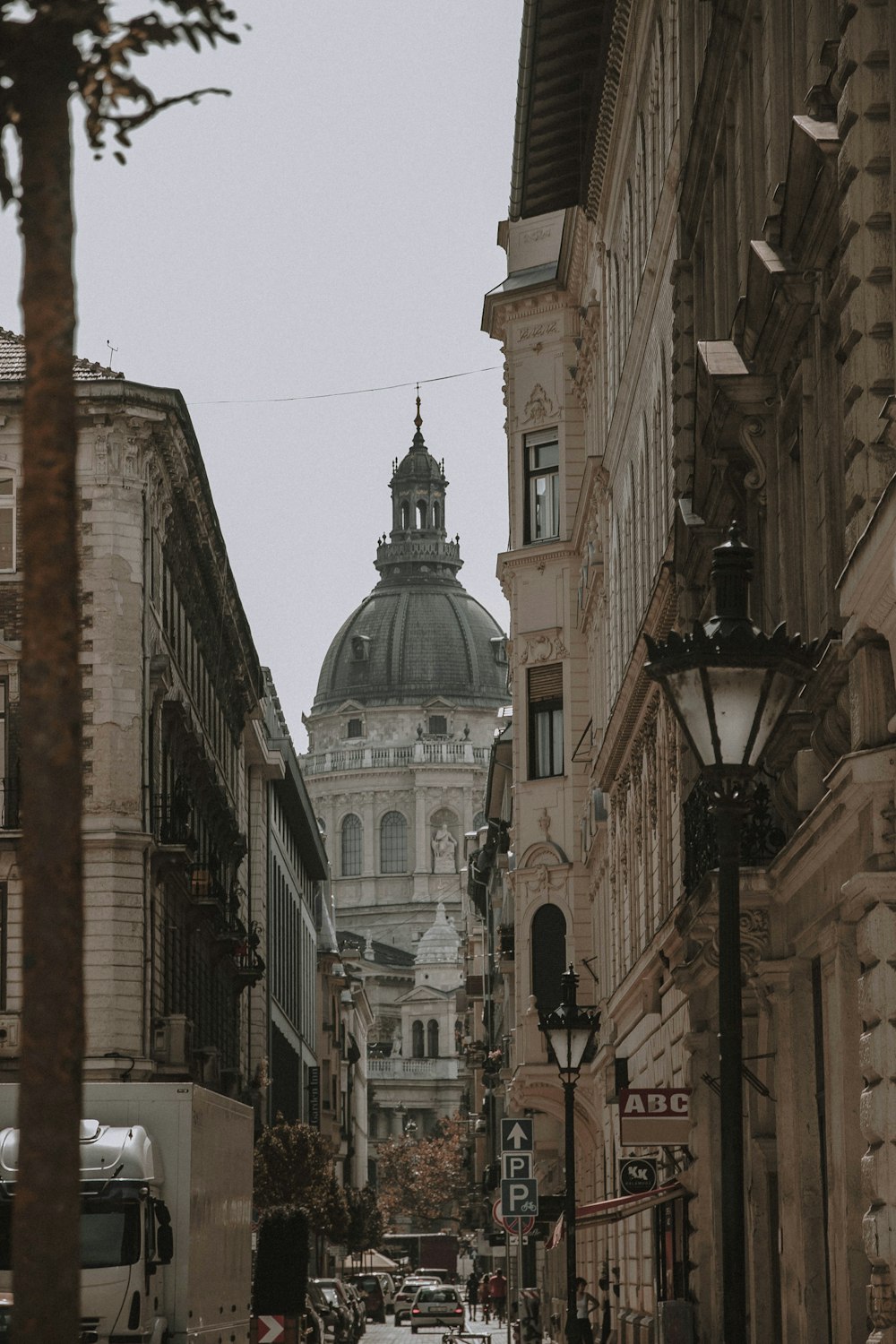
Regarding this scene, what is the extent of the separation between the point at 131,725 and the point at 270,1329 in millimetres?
13852

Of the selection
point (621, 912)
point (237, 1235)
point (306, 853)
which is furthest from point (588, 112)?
point (306, 853)

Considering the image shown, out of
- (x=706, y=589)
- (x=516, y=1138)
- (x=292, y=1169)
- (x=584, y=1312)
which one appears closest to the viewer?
(x=706, y=589)

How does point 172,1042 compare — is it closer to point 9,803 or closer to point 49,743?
point 9,803

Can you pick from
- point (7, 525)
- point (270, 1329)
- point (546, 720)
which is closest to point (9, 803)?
point (7, 525)

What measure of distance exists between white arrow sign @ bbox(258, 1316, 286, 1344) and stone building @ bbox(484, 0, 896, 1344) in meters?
4.13

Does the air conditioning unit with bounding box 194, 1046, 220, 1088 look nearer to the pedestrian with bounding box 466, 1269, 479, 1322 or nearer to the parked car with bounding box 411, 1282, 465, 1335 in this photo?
the parked car with bounding box 411, 1282, 465, 1335

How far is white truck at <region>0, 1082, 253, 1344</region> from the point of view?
2138cm

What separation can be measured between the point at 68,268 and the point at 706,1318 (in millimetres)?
18139

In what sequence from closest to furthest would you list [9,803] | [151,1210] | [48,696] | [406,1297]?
[48,696] < [151,1210] < [9,803] < [406,1297]

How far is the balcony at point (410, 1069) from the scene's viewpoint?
198 metres

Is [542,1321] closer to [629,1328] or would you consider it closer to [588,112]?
[629,1328]

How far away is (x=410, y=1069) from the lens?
19800 cm

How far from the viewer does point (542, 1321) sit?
5147 cm

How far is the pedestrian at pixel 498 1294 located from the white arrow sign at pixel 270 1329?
46902 mm
